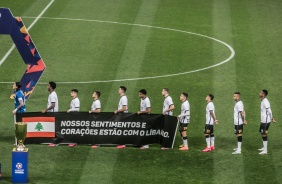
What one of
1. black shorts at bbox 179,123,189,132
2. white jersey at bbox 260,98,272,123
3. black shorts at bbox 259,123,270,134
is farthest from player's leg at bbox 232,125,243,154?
black shorts at bbox 179,123,189,132

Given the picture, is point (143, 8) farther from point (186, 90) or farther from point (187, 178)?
point (187, 178)

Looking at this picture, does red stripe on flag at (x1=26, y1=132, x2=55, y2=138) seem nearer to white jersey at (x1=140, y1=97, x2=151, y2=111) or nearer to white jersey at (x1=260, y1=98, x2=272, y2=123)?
white jersey at (x1=140, y1=97, x2=151, y2=111)

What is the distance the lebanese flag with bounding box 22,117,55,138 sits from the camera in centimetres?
2973

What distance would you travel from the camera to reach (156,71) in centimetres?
3903

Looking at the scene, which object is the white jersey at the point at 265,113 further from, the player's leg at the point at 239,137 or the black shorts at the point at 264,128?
the player's leg at the point at 239,137

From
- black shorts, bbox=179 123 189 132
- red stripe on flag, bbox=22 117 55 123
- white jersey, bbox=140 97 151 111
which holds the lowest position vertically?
black shorts, bbox=179 123 189 132

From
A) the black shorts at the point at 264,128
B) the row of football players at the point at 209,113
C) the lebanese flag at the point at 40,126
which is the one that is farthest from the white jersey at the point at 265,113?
the lebanese flag at the point at 40,126

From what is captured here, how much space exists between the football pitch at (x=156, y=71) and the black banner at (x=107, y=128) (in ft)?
1.43

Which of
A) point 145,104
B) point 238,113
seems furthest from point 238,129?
point 145,104

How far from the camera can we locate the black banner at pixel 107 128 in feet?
97.9

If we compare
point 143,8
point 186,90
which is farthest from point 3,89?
point 143,8

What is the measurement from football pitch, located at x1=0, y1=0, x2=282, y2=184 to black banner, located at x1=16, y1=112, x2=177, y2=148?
17.1 inches

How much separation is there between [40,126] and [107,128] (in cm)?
220

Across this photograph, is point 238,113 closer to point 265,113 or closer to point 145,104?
point 265,113
